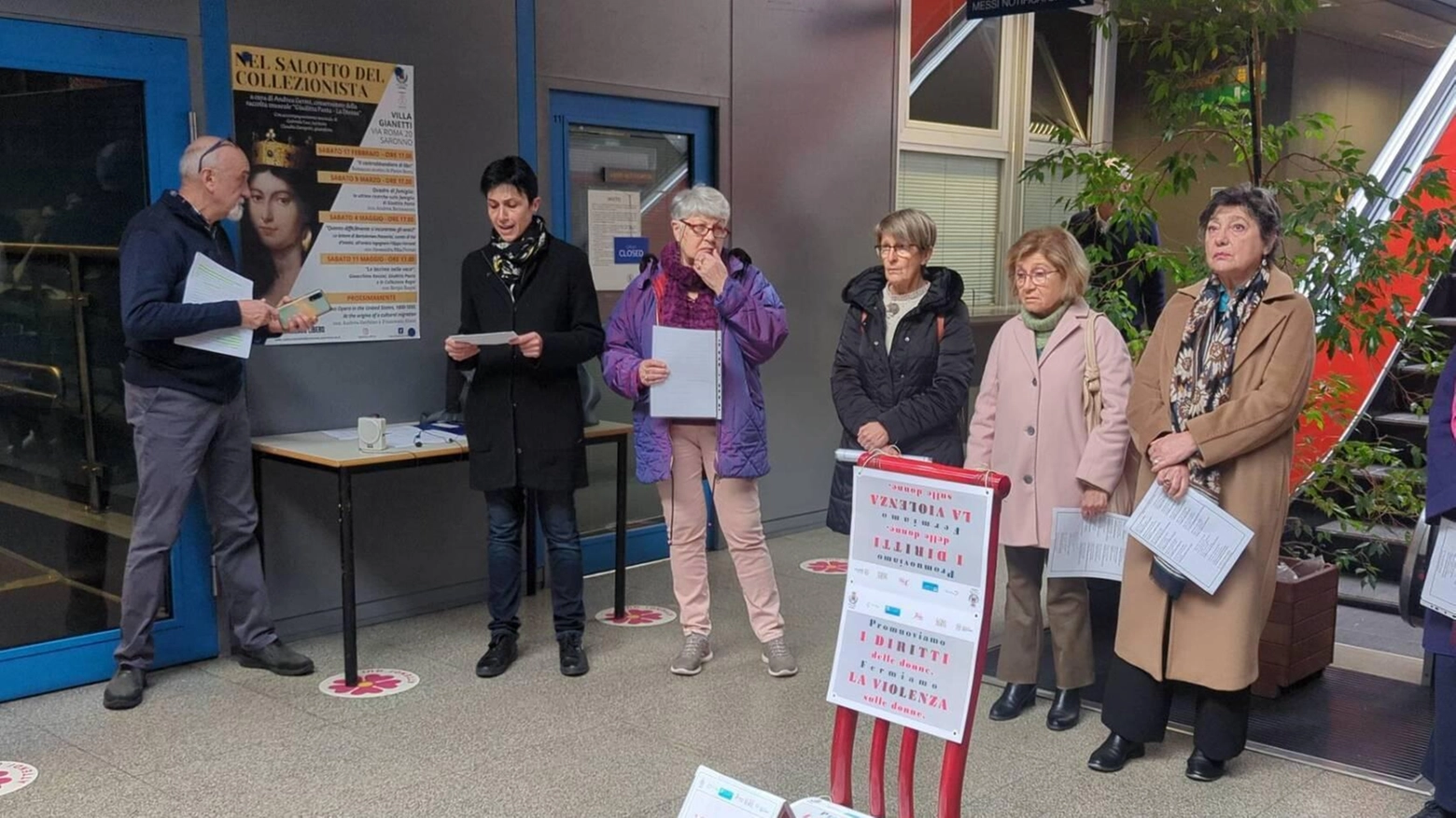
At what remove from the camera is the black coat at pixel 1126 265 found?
4562mm

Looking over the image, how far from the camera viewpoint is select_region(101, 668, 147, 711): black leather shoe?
12.1ft

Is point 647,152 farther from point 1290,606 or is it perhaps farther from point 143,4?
point 1290,606

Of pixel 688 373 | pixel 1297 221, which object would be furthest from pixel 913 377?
pixel 1297 221

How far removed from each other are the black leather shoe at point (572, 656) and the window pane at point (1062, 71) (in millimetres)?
4787

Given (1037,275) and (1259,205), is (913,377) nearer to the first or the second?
(1037,275)

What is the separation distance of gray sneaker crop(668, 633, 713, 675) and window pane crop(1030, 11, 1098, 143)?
4588 millimetres

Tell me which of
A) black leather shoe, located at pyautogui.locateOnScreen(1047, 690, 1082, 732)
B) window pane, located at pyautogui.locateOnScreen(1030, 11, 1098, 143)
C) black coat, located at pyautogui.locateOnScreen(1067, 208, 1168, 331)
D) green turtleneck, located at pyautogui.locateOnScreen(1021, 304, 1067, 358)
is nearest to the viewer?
green turtleneck, located at pyautogui.locateOnScreen(1021, 304, 1067, 358)

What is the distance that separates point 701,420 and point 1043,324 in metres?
1.09

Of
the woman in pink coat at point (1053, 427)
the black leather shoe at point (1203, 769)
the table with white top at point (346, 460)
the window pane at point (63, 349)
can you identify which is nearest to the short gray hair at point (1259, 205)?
the woman in pink coat at point (1053, 427)

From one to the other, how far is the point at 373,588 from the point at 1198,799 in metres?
2.85

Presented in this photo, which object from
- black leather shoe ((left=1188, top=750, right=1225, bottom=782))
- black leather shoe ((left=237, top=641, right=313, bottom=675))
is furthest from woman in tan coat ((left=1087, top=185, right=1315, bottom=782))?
black leather shoe ((left=237, top=641, right=313, bottom=675))

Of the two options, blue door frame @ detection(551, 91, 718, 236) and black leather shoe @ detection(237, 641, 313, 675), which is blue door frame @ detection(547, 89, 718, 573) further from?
black leather shoe @ detection(237, 641, 313, 675)

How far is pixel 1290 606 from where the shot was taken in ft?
12.6

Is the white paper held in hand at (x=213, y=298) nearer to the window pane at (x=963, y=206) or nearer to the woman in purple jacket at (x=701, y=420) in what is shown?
the woman in purple jacket at (x=701, y=420)
